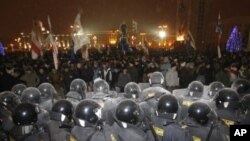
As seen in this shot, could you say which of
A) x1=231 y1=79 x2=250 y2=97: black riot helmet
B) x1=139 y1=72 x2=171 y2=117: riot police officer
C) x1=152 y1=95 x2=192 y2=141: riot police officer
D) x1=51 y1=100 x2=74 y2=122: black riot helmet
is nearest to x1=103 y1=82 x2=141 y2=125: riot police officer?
x1=139 y1=72 x2=171 y2=117: riot police officer

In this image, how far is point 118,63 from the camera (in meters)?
16.2

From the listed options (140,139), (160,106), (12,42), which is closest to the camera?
(140,139)

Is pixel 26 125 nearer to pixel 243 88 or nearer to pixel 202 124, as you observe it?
pixel 202 124

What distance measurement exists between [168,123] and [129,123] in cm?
74

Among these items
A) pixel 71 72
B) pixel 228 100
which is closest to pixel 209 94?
pixel 228 100

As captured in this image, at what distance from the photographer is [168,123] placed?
246 inches

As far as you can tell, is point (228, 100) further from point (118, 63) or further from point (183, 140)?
point (118, 63)

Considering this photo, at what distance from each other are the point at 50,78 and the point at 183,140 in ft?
29.9

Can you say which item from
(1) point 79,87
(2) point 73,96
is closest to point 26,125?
(2) point 73,96

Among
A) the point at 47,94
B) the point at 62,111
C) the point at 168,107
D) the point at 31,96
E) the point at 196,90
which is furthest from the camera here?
the point at 196,90

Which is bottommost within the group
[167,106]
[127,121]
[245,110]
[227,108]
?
[245,110]

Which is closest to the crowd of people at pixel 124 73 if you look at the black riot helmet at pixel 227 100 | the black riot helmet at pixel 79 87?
the black riot helmet at pixel 79 87

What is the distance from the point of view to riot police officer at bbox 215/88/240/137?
6794 millimetres

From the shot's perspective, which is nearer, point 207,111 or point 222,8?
point 207,111
